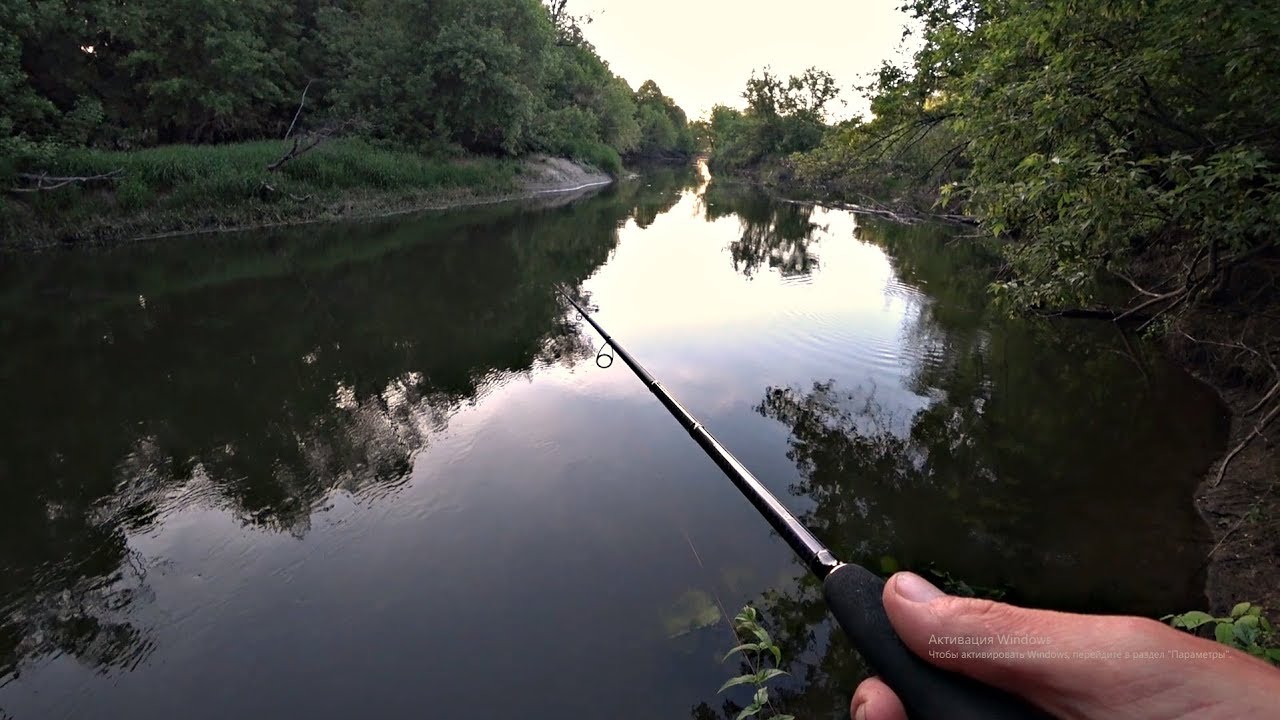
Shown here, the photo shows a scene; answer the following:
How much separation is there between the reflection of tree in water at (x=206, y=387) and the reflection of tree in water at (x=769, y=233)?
17.1 feet

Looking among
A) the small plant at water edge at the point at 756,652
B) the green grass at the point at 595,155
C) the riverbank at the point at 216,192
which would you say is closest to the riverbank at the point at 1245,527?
the small plant at water edge at the point at 756,652

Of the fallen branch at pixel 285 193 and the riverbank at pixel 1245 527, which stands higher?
the fallen branch at pixel 285 193

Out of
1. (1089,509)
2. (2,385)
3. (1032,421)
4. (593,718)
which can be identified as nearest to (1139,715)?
(593,718)

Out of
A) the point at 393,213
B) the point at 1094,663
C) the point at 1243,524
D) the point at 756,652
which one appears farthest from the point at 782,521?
the point at 393,213

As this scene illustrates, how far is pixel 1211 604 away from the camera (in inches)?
159

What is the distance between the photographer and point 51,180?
16.3 meters

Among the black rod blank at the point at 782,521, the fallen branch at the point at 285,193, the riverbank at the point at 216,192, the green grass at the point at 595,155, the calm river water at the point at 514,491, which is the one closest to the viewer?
the black rod blank at the point at 782,521

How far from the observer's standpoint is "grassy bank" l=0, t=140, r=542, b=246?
1625 centimetres

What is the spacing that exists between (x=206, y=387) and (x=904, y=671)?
29.9 ft

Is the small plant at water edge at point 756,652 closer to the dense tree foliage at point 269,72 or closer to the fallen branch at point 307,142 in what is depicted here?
the dense tree foliage at point 269,72

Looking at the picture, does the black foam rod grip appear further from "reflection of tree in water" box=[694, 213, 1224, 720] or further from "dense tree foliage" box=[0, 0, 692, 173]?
"dense tree foliage" box=[0, 0, 692, 173]

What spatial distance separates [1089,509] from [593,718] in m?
4.87

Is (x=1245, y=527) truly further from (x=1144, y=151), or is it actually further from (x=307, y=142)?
(x=307, y=142)

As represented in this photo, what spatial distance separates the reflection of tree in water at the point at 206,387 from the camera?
450 centimetres
